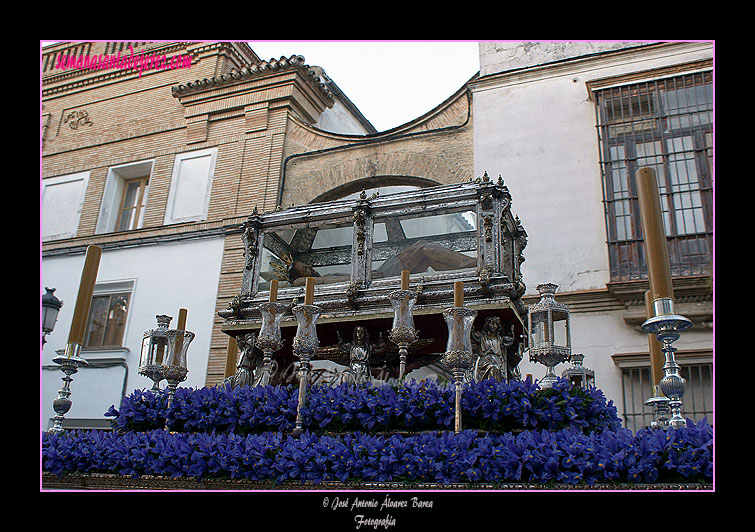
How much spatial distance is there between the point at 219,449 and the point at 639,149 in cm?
714

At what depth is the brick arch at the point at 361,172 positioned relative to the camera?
9484 mm

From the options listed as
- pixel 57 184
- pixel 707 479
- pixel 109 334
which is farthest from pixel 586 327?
pixel 57 184

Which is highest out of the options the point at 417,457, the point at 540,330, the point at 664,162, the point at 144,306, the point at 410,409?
the point at 664,162

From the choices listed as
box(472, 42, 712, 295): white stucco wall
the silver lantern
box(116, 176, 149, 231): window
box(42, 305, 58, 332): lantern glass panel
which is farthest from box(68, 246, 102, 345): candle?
box(116, 176, 149, 231): window

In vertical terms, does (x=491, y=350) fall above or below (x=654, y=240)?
below

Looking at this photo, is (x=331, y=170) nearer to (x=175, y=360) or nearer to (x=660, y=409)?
(x=175, y=360)

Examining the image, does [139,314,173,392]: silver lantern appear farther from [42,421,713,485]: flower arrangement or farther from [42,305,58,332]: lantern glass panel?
[42,305,58,332]: lantern glass panel

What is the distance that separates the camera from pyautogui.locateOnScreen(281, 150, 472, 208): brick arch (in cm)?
948

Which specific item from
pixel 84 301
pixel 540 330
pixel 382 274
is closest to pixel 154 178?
pixel 382 274

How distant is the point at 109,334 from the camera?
1042cm

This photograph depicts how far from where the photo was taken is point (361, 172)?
9.95 metres

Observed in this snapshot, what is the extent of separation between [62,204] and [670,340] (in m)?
11.6

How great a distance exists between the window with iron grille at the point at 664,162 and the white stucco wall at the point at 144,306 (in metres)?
5.86

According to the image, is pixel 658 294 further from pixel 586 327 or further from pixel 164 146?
pixel 164 146
